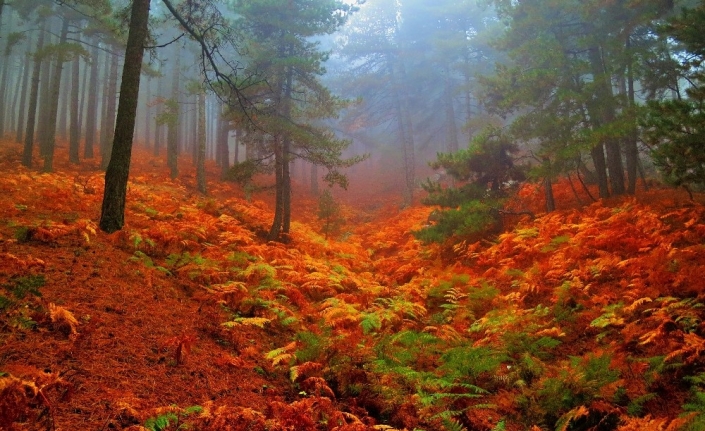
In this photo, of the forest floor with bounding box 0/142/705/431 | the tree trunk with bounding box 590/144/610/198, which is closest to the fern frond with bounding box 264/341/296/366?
the forest floor with bounding box 0/142/705/431

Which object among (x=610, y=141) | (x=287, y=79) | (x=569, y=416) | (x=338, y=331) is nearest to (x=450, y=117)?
(x=287, y=79)

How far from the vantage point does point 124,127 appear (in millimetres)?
7910

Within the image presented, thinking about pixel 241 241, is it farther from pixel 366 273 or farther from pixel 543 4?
pixel 543 4

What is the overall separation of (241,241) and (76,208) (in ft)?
14.4

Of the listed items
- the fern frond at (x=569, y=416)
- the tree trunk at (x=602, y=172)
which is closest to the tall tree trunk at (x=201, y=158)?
the tree trunk at (x=602, y=172)

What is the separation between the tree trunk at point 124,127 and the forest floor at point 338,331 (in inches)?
23.0

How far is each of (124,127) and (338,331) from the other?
6.18m

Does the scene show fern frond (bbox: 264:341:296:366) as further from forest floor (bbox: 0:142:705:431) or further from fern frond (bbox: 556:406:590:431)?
fern frond (bbox: 556:406:590:431)

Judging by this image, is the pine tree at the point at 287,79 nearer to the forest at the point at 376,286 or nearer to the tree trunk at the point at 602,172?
the forest at the point at 376,286

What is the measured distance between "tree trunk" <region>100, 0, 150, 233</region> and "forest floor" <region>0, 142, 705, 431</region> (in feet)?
1.91

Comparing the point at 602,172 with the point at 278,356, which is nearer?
the point at 278,356

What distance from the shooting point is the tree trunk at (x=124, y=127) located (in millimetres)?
7945

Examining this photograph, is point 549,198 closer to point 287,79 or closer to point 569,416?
point 569,416

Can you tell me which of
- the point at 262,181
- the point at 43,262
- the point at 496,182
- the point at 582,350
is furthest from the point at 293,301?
the point at 262,181
